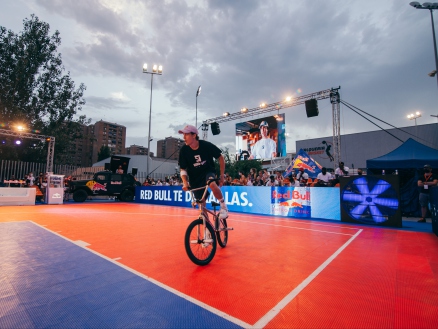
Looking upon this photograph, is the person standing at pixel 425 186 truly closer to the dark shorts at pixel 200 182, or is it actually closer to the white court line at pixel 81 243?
the dark shorts at pixel 200 182

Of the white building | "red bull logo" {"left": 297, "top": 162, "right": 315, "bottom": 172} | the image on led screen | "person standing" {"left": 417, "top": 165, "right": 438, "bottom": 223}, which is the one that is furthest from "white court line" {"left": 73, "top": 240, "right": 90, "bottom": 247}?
the white building

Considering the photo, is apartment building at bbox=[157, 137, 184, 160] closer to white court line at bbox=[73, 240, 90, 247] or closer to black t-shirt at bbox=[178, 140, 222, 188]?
white court line at bbox=[73, 240, 90, 247]

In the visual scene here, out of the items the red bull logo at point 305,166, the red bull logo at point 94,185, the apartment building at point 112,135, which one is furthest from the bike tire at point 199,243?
the apartment building at point 112,135

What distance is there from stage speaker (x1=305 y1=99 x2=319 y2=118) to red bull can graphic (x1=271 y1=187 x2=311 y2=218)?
8.23 meters

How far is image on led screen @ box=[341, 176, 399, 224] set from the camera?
23.5 feet

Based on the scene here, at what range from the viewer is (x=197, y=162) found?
3787mm

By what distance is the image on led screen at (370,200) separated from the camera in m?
7.17

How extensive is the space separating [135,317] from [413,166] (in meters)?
→ 13.4

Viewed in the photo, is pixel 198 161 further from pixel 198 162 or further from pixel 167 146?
pixel 167 146

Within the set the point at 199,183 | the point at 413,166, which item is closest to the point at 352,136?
the point at 413,166

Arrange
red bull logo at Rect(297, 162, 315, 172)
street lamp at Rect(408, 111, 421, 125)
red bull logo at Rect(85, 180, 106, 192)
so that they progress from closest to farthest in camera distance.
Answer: red bull logo at Rect(85, 180, 106, 192)
red bull logo at Rect(297, 162, 315, 172)
street lamp at Rect(408, 111, 421, 125)

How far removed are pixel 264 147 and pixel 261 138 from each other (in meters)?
1.52

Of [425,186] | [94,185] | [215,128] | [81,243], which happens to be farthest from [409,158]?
[94,185]

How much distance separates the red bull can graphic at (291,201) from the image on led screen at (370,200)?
156 centimetres
